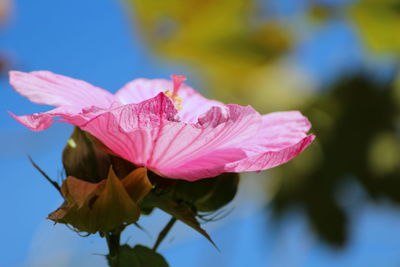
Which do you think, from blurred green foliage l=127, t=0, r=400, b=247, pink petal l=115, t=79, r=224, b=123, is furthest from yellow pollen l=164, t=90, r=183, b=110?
blurred green foliage l=127, t=0, r=400, b=247

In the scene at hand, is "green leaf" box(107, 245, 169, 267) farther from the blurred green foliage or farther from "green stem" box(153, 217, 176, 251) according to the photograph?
the blurred green foliage

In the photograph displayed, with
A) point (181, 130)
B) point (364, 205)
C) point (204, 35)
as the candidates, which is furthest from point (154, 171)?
point (364, 205)

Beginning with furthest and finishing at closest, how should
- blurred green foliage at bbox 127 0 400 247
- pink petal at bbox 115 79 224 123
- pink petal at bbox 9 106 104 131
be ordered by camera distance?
blurred green foliage at bbox 127 0 400 247
pink petal at bbox 115 79 224 123
pink petal at bbox 9 106 104 131

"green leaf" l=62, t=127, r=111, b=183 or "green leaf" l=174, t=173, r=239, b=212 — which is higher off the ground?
"green leaf" l=62, t=127, r=111, b=183

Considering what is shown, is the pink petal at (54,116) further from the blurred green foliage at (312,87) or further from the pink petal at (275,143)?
the blurred green foliage at (312,87)

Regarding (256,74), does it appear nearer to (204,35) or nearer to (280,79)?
(204,35)

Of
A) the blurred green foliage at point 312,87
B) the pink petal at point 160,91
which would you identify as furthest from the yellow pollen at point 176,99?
the blurred green foliage at point 312,87

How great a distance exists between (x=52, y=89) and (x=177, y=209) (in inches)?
3.6

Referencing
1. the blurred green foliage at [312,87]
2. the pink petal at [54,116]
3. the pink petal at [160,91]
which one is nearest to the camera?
the pink petal at [54,116]

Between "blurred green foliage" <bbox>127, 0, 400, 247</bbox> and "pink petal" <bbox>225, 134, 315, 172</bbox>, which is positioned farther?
"blurred green foliage" <bbox>127, 0, 400, 247</bbox>

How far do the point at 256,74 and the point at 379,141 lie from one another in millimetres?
652

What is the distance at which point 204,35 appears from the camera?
3.76 ft

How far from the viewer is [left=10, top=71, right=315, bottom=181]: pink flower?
0.28 metres

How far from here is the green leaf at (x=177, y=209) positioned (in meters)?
0.29
